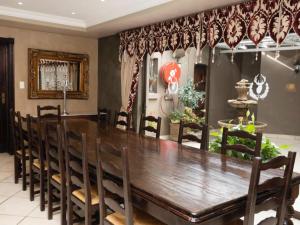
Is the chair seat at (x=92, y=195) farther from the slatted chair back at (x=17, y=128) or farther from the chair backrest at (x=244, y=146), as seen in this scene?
the slatted chair back at (x=17, y=128)

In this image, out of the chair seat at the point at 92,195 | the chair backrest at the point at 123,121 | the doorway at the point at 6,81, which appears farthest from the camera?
the doorway at the point at 6,81

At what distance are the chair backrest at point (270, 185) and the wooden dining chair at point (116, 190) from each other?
0.65 metres

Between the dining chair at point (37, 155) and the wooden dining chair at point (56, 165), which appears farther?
the dining chair at point (37, 155)

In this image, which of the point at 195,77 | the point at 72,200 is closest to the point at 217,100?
the point at 195,77

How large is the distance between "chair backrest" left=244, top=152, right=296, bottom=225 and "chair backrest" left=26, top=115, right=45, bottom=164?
2207mm

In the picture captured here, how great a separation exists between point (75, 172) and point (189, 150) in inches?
42.8

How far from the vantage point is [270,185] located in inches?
66.1

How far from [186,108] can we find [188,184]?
209 inches

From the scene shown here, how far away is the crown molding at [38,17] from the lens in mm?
4467

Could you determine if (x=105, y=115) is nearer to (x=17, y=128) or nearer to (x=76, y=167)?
(x=17, y=128)

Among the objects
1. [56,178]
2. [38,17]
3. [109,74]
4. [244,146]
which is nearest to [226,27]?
[244,146]

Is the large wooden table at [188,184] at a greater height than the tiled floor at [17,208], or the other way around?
the large wooden table at [188,184]

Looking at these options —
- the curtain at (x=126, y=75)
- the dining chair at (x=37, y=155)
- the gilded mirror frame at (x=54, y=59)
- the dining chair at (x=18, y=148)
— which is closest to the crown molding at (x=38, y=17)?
the gilded mirror frame at (x=54, y=59)

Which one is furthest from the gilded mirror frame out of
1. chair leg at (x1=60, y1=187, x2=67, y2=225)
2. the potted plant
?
chair leg at (x1=60, y1=187, x2=67, y2=225)
